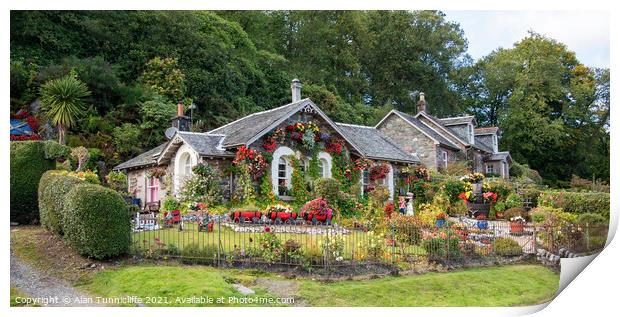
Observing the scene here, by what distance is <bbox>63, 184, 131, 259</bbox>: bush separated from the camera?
40.0 ft

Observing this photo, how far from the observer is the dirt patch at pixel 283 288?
11492 millimetres

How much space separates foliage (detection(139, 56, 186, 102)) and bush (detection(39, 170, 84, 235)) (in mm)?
16055

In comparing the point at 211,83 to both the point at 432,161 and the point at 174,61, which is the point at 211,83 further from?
the point at 432,161

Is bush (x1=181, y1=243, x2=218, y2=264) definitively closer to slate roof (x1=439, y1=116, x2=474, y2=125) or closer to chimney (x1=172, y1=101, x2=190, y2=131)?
chimney (x1=172, y1=101, x2=190, y2=131)

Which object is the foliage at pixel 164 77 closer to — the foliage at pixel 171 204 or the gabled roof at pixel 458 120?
the foliage at pixel 171 204

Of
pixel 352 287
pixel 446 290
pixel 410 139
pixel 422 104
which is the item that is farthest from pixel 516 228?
pixel 422 104

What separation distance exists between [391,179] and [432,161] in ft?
18.3

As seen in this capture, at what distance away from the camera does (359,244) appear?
13648 mm

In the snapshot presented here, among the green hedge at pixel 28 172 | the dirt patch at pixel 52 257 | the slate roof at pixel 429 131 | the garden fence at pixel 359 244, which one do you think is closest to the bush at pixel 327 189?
the garden fence at pixel 359 244

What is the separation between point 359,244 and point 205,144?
9557 mm

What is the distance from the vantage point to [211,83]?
3278cm

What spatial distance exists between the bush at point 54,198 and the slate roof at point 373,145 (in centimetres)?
1313
